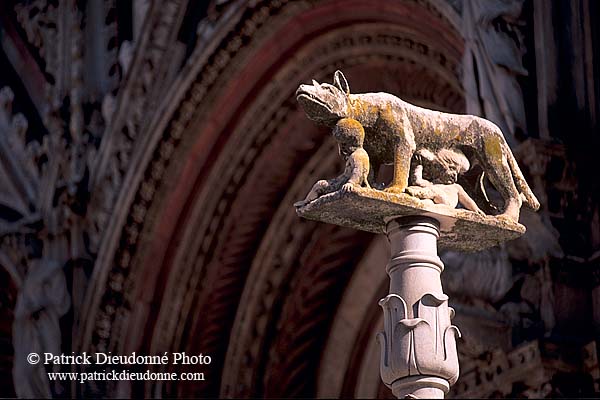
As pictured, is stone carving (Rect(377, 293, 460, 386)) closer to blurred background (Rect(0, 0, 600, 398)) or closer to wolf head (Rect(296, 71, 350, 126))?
wolf head (Rect(296, 71, 350, 126))

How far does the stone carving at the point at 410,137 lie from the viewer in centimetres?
641

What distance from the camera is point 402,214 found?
6234 millimetres

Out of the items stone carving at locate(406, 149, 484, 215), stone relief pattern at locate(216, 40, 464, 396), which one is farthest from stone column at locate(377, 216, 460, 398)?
stone relief pattern at locate(216, 40, 464, 396)

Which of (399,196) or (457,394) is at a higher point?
(457,394)

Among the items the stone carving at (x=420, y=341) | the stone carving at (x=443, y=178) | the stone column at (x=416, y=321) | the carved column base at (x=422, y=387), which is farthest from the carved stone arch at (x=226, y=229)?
the carved column base at (x=422, y=387)

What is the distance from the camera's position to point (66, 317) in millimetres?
14688

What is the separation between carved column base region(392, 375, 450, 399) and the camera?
5.93 m

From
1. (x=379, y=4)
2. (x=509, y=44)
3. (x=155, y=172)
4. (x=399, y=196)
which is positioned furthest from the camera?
(x=155, y=172)

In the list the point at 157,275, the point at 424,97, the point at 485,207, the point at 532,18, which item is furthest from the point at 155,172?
the point at 485,207

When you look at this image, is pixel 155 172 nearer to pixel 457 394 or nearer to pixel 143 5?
pixel 143 5

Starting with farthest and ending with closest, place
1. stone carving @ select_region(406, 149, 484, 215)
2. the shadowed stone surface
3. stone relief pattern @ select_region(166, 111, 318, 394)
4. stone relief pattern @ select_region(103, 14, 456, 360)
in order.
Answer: stone relief pattern @ select_region(166, 111, 318, 394)
stone relief pattern @ select_region(103, 14, 456, 360)
stone carving @ select_region(406, 149, 484, 215)
the shadowed stone surface

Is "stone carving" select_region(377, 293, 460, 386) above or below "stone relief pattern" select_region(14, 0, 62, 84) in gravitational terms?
below

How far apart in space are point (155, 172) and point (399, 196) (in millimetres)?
8273

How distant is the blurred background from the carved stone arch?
0.05 feet
